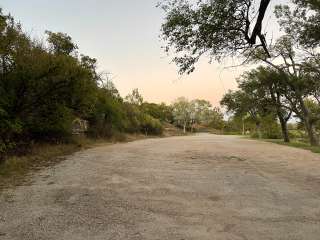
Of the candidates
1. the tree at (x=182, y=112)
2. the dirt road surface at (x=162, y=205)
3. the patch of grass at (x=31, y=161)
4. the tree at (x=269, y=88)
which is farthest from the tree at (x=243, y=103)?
the tree at (x=182, y=112)

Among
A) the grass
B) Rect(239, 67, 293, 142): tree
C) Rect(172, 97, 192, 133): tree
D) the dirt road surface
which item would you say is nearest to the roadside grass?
the grass

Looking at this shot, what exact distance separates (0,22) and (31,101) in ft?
12.1

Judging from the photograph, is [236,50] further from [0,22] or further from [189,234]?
[0,22]

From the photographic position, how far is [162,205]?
6219 mm

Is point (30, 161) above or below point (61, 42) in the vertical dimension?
below

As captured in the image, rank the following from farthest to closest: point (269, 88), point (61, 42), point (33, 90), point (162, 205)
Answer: point (269, 88) < point (61, 42) < point (33, 90) < point (162, 205)

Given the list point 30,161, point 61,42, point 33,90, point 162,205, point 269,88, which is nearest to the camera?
point 162,205

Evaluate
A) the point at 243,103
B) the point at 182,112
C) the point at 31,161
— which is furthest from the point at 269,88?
the point at 182,112

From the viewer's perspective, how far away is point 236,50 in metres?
9.01

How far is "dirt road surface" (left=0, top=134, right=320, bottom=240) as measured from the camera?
15.7 feet

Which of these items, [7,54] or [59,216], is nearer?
[59,216]

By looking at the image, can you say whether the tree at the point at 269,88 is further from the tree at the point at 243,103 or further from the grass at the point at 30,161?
the grass at the point at 30,161

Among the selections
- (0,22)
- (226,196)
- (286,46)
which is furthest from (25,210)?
(286,46)

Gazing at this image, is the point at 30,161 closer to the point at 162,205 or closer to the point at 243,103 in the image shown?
the point at 162,205
